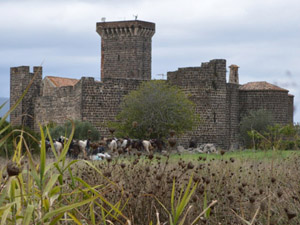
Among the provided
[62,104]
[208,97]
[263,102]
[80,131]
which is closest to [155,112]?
[80,131]

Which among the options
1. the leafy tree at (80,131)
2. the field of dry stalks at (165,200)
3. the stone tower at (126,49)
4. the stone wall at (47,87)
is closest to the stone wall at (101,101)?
the leafy tree at (80,131)

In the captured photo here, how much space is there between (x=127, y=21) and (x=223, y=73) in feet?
44.5

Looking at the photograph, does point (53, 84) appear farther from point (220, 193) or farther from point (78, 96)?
point (220, 193)

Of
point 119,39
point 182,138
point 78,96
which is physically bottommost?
point 182,138

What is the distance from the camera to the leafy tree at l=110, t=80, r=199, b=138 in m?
26.9

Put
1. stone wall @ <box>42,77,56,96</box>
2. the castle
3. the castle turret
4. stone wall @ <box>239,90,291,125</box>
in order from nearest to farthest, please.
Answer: the castle, stone wall @ <box>239,90,291,125</box>, stone wall @ <box>42,77,56,96</box>, the castle turret

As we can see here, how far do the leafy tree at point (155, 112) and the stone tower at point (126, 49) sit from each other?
39.7ft

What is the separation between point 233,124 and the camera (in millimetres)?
31703

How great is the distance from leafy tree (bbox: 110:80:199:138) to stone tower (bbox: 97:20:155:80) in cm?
1209

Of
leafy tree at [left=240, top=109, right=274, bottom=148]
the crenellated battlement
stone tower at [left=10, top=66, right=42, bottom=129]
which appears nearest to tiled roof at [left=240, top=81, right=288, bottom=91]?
leafy tree at [left=240, top=109, right=274, bottom=148]

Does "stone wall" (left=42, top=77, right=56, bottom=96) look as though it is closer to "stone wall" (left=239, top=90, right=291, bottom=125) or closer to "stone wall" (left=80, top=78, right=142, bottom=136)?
"stone wall" (left=80, top=78, right=142, bottom=136)

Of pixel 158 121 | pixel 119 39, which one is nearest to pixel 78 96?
pixel 158 121

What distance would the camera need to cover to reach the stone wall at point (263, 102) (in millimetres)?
32469

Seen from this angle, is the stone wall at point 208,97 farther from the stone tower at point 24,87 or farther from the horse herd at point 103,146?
the stone tower at point 24,87
